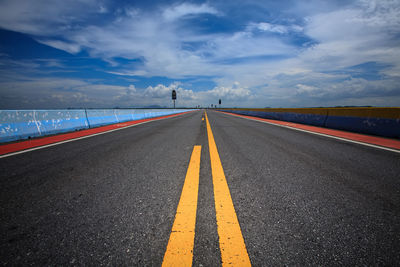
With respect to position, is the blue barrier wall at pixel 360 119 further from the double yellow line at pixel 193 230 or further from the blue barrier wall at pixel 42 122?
the blue barrier wall at pixel 42 122

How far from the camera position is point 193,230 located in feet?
4.16

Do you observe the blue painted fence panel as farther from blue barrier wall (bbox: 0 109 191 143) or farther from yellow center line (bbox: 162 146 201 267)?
blue barrier wall (bbox: 0 109 191 143)

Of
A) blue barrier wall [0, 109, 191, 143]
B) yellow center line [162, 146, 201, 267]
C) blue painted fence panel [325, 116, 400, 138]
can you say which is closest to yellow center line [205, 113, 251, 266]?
yellow center line [162, 146, 201, 267]

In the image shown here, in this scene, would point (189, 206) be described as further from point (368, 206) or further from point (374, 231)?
point (368, 206)

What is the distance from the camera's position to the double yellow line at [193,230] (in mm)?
1021

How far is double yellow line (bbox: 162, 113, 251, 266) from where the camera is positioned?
1.02 meters

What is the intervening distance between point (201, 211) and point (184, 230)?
274 millimetres

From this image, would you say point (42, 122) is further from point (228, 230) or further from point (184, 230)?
point (228, 230)

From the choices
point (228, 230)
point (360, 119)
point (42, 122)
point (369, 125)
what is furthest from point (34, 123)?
point (360, 119)

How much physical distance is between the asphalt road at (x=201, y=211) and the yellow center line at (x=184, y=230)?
0.05 meters

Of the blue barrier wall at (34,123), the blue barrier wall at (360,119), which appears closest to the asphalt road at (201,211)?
the blue barrier wall at (34,123)

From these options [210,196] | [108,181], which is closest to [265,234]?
[210,196]

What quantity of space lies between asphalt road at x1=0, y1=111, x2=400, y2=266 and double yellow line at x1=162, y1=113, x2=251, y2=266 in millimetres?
46

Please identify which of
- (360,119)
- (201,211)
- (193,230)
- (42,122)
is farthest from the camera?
(360,119)
